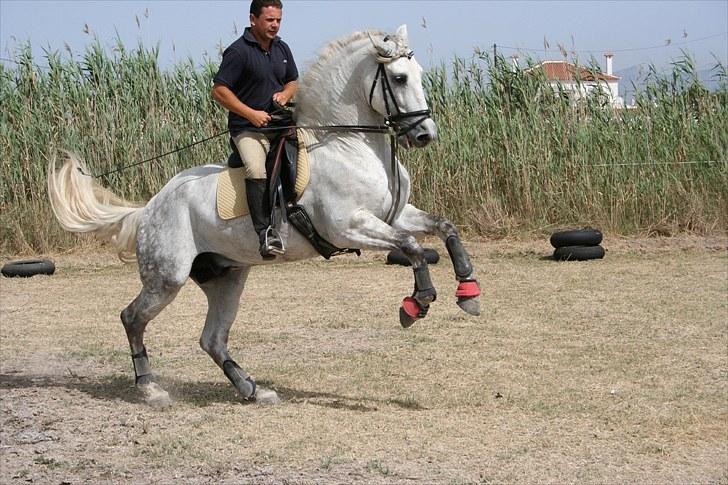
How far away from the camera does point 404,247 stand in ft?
22.2

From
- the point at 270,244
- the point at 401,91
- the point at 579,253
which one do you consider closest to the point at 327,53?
the point at 401,91

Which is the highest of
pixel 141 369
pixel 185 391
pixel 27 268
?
A: pixel 27 268

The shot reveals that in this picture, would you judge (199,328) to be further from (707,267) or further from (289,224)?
(707,267)

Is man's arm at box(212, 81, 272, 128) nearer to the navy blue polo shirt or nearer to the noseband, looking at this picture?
the navy blue polo shirt

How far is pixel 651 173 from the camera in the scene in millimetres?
16109

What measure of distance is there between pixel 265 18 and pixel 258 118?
677 millimetres

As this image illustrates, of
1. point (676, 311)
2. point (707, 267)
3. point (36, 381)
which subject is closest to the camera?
point (36, 381)

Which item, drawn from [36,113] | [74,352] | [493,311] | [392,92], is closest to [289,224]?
[392,92]

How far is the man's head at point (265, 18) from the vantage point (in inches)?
278

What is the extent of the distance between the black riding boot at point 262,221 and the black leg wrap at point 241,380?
3.46 feet

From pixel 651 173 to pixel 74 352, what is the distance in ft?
32.1

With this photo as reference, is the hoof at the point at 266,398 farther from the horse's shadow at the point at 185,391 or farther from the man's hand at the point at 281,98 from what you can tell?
the man's hand at the point at 281,98

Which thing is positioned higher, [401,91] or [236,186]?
[401,91]

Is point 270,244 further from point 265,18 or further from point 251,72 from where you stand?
point 265,18
